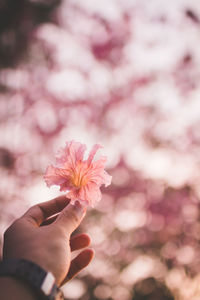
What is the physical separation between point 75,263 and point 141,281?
10751 mm

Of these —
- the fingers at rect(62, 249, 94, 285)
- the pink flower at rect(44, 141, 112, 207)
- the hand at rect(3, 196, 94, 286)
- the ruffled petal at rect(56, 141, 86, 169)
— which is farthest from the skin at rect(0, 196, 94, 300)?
the fingers at rect(62, 249, 94, 285)

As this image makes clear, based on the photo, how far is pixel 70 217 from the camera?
238 cm

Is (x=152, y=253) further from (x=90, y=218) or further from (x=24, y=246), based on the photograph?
(x=24, y=246)

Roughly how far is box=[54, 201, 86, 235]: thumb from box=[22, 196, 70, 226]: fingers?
0.24 m

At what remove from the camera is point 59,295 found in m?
1.97

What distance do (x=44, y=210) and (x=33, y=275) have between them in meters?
0.80

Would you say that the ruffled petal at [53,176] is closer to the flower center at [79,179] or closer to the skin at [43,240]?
the flower center at [79,179]

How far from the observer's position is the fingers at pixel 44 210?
8.24 feet

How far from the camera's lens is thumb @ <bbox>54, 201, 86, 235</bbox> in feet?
7.70

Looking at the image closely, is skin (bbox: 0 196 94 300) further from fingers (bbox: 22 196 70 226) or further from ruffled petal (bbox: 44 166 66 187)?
ruffled petal (bbox: 44 166 66 187)

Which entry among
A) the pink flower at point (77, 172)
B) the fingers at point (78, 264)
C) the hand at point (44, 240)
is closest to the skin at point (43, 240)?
the hand at point (44, 240)

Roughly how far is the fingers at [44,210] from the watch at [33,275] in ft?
1.81


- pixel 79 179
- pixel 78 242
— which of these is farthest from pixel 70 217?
pixel 78 242

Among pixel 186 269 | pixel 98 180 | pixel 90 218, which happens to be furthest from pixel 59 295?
pixel 186 269
